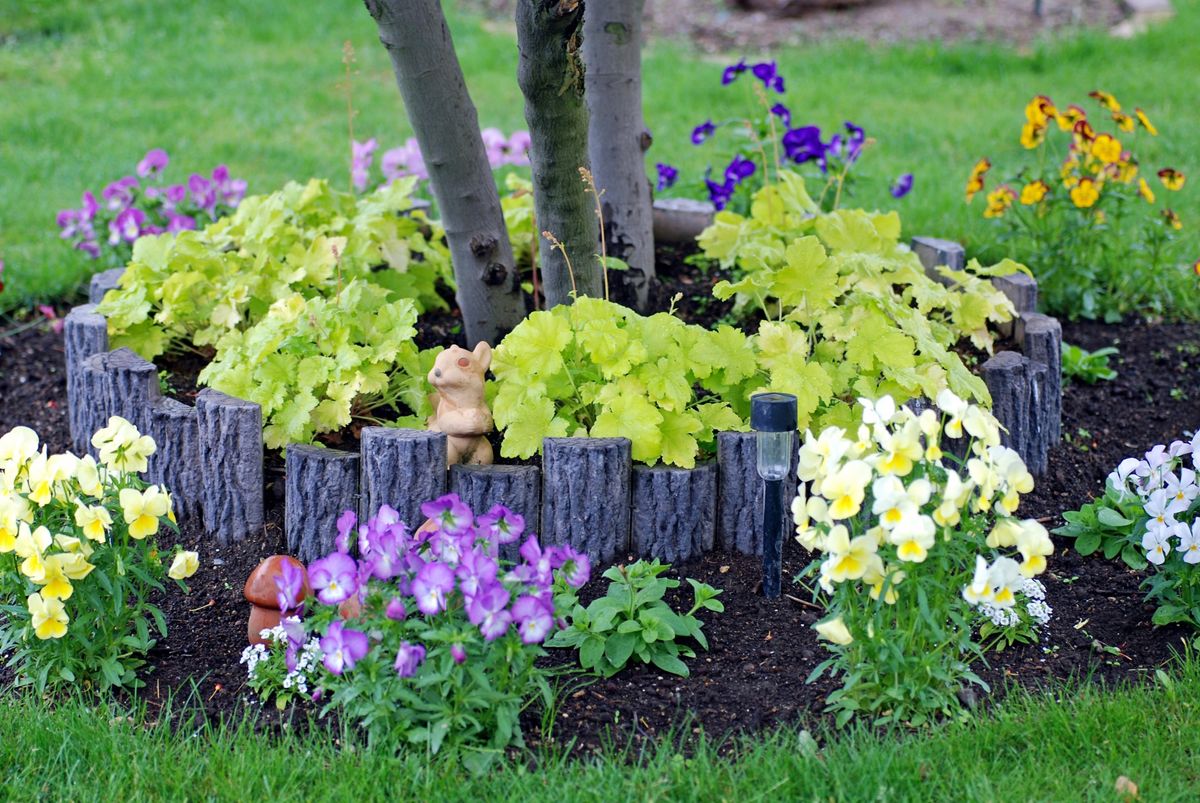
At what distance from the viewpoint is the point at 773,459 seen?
2.72 m

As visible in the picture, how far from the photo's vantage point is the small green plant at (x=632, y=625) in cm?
266

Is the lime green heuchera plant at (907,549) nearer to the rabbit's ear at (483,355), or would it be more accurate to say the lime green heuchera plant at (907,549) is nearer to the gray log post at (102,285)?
the rabbit's ear at (483,355)

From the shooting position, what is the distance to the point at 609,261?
3.70 metres

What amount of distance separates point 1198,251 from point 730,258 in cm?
239

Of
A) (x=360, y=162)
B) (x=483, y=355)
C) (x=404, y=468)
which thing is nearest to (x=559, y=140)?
(x=483, y=355)

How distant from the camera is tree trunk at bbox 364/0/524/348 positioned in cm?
329

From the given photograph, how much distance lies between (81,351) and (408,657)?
193cm

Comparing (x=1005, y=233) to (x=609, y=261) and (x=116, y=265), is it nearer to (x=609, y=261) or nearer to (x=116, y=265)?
(x=609, y=261)

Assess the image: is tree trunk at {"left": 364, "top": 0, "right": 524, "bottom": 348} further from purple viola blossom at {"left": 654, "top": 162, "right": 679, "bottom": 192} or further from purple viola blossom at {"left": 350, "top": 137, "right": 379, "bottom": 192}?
purple viola blossom at {"left": 654, "top": 162, "right": 679, "bottom": 192}

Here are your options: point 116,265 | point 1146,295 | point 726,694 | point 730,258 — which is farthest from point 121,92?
point 726,694

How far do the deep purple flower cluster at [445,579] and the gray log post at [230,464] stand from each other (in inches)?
30.6

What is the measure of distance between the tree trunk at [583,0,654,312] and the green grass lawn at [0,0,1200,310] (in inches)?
68.4

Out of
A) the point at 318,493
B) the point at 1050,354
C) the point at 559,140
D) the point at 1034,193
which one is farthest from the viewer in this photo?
the point at 1034,193

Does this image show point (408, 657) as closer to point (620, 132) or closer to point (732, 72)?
point (620, 132)
